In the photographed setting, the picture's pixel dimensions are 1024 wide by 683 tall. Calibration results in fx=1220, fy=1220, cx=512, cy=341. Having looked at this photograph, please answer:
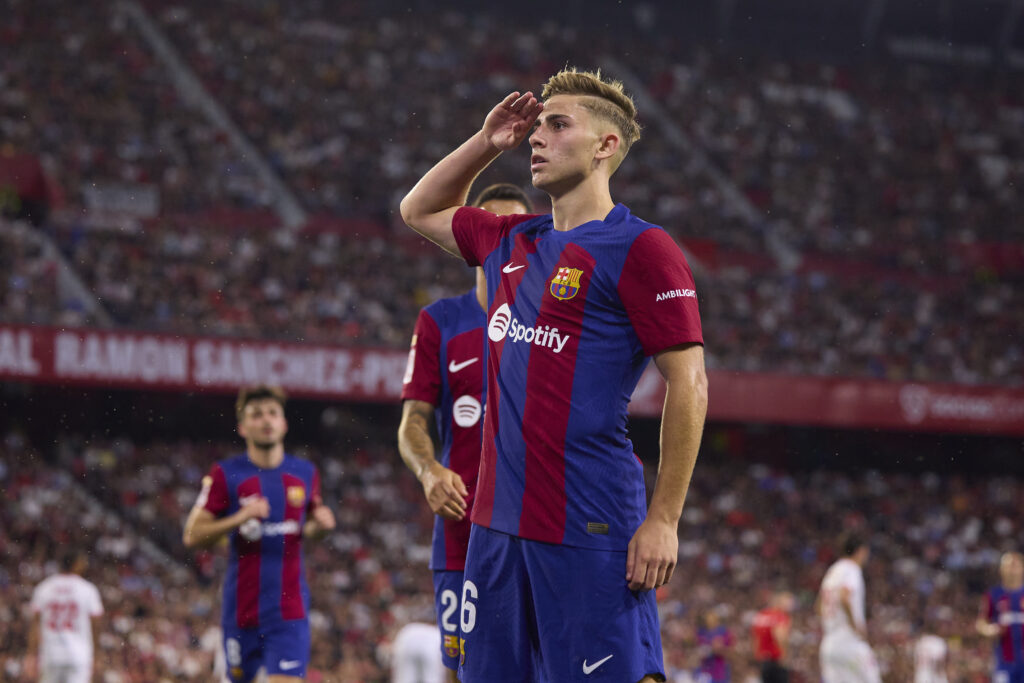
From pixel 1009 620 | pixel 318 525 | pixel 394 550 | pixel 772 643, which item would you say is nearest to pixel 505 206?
pixel 318 525

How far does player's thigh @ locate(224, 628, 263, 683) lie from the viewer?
7.14 meters

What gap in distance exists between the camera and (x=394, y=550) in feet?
70.2

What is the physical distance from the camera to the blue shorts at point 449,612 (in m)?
5.26

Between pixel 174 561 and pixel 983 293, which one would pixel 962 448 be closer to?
pixel 983 293

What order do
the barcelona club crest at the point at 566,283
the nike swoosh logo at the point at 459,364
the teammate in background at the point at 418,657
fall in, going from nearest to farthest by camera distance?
the barcelona club crest at the point at 566,283 → the nike swoosh logo at the point at 459,364 → the teammate in background at the point at 418,657

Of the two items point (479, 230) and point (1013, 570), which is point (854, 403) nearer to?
point (1013, 570)

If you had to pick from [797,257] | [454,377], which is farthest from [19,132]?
[454,377]

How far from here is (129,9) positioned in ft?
98.6

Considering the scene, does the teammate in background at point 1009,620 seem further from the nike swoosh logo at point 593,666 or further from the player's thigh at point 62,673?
the nike swoosh logo at point 593,666

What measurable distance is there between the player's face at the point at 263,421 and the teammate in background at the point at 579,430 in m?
3.86

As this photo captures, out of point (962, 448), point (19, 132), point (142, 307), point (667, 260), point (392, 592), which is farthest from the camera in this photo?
point (962, 448)

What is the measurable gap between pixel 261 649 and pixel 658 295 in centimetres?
456

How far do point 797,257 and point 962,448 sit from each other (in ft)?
20.6

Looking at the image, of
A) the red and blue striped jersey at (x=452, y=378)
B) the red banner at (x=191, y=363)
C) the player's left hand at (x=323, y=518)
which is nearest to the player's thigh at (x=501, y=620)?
the red and blue striped jersey at (x=452, y=378)
